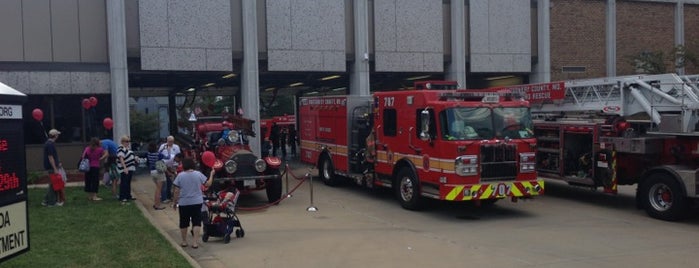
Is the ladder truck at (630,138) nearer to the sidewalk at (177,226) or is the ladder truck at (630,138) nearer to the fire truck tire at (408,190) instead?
the fire truck tire at (408,190)

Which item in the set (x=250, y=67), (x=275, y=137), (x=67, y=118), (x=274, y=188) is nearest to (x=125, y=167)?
(x=274, y=188)

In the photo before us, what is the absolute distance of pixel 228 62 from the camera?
21547 millimetres

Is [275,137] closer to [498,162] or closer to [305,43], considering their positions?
[305,43]

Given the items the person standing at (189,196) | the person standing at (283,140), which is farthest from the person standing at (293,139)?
the person standing at (189,196)

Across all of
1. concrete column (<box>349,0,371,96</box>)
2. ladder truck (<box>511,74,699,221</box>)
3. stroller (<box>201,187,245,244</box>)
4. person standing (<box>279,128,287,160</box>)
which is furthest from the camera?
person standing (<box>279,128,287,160</box>)

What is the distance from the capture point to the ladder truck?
12.0 m

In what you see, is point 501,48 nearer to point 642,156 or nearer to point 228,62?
point 228,62

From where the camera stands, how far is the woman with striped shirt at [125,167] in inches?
539

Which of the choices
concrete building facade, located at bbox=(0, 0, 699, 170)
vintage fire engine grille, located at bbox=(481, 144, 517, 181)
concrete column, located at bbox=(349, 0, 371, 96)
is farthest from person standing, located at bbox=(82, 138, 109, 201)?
→ concrete column, located at bbox=(349, 0, 371, 96)

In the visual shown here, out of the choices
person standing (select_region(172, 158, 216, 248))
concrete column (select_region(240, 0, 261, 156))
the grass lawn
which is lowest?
the grass lawn

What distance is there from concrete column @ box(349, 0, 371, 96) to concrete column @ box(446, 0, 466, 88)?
363 centimetres

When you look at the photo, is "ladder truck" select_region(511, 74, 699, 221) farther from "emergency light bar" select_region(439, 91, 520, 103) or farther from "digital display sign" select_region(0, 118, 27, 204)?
"digital display sign" select_region(0, 118, 27, 204)

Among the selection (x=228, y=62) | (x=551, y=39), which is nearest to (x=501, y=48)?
(x=551, y=39)

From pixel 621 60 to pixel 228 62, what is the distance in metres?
17.5
